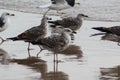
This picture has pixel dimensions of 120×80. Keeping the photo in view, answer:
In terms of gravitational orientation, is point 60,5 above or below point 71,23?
above

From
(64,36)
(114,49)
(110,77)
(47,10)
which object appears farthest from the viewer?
(47,10)

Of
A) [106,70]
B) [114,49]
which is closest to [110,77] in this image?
[106,70]

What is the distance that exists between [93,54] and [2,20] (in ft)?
11.0

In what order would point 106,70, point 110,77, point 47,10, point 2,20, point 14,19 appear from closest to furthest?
point 110,77
point 106,70
point 2,20
point 14,19
point 47,10

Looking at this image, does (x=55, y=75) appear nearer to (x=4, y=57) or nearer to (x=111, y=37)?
(x=4, y=57)

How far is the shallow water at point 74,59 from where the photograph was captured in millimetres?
8508

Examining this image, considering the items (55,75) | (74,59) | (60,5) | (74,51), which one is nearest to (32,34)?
(74,51)

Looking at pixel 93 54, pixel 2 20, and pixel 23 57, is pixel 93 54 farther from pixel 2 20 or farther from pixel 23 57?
pixel 2 20

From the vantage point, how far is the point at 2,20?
1275 centimetres

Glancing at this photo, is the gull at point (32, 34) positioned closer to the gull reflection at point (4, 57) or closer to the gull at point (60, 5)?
the gull reflection at point (4, 57)

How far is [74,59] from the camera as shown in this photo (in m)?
9.99

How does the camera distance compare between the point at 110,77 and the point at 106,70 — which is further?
the point at 106,70

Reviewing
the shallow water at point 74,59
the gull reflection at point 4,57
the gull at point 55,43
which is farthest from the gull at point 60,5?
the gull at point 55,43

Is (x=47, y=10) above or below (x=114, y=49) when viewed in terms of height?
above
